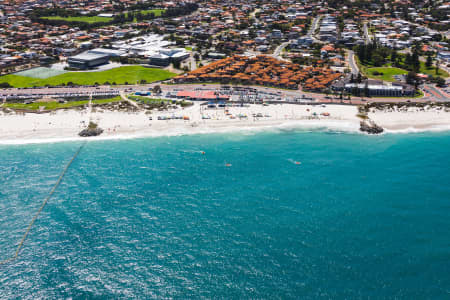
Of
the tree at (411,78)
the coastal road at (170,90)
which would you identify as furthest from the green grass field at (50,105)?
the tree at (411,78)

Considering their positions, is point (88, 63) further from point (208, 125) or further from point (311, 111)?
point (311, 111)

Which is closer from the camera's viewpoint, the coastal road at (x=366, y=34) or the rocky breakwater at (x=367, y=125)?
the rocky breakwater at (x=367, y=125)

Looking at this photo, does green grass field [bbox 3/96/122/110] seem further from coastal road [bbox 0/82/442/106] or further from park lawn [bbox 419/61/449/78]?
park lawn [bbox 419/61/449/78]

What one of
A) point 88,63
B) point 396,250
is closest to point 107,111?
point 88,63

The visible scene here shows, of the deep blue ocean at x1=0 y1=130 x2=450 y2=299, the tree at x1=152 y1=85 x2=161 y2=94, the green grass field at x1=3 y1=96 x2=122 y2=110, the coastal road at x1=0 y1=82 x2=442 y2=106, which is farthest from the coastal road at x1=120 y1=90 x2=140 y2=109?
the deep blue ocean at x1=0 y1=130 x2=450 y2=299

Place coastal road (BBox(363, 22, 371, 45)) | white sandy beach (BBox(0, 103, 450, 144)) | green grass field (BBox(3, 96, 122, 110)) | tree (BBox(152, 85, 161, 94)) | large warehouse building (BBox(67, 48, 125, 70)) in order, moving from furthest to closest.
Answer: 1. coastal road (BBox(363, 22, 371, 45))
2. large warehouse building (BBox(67, 48, 125, 70))
3. tree (BBox(152, 85, 161, 94))
4. green grass field (BBox(3, 96, 122, 110))
5. white sandy beach (BBox(0, 103, 450, 144))

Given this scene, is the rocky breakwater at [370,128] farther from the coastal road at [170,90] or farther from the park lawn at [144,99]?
the park lawn at [144,99]

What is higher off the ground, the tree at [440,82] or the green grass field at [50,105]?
the green grass field at [50,105]
